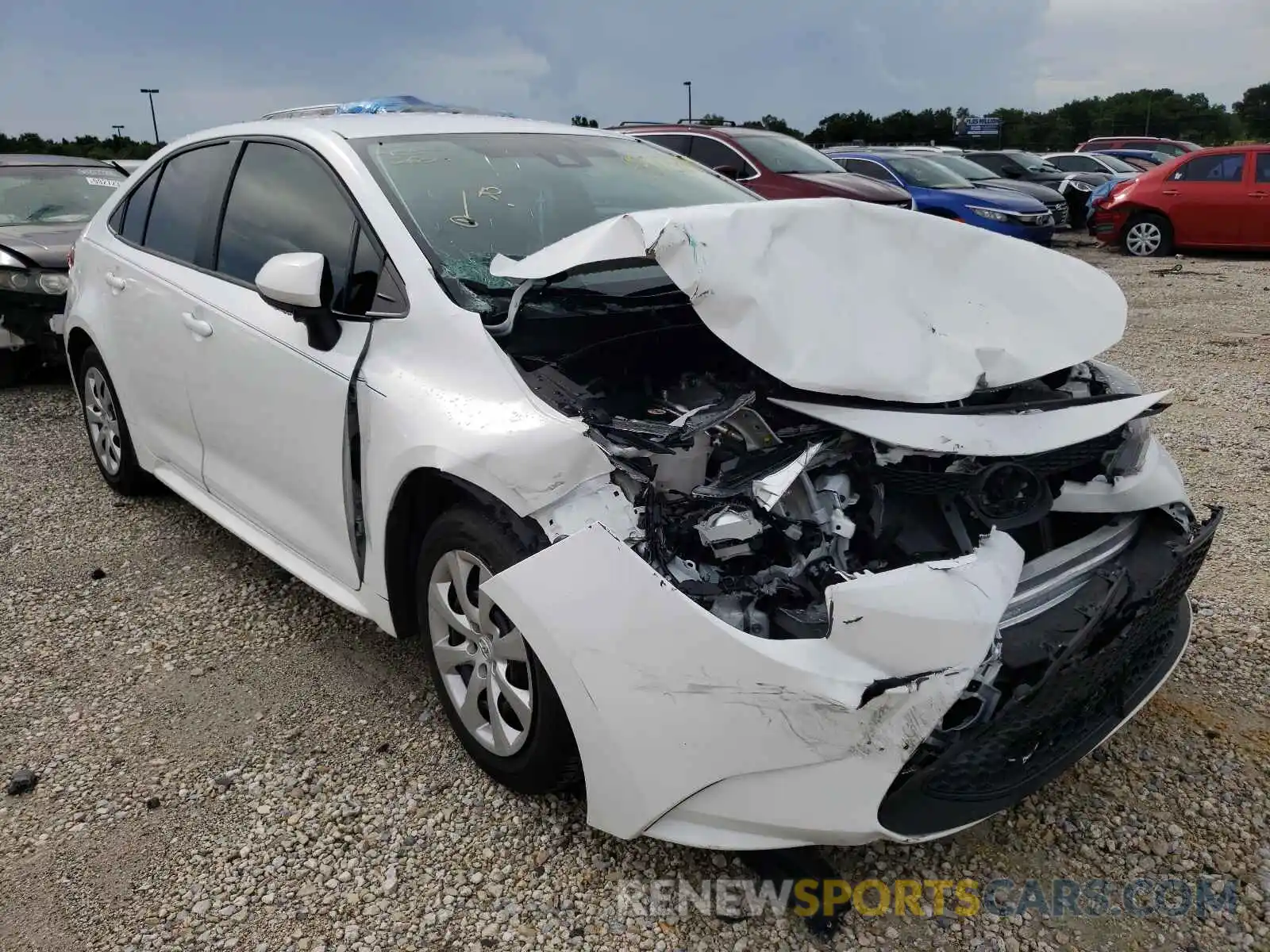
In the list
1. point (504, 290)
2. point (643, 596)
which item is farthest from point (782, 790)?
point (504, 290)

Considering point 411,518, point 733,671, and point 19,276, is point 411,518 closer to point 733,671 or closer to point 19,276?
point 733,671

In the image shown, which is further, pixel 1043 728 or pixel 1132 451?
pixel 1132 451

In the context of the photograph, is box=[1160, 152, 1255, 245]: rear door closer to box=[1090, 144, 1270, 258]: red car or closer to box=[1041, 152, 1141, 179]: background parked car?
box=[1090, 144, 1270, 258]: red car

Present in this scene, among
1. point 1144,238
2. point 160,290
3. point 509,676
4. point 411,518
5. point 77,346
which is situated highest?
point 160,290

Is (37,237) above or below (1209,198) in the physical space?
above

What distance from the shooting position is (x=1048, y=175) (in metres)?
17.2

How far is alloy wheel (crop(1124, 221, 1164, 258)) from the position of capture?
12.9 meters

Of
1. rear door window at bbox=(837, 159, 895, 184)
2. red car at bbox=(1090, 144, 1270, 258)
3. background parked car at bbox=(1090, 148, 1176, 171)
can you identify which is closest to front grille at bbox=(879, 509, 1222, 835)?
rear door window at bbox=(837, 159, 895, 184)

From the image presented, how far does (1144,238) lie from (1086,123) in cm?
4310

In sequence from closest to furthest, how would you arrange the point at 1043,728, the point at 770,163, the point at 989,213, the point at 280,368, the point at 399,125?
the point at 1043,728, the point at 280,368, the point at 399,125, the point at 770,163, the point at 989,213

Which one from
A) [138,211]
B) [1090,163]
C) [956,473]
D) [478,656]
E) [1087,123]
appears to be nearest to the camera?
[956,473]

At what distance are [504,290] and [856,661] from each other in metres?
1.34

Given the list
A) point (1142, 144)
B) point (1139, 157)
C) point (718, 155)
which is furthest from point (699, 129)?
point (1142, 144)

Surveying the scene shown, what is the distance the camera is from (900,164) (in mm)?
13359
